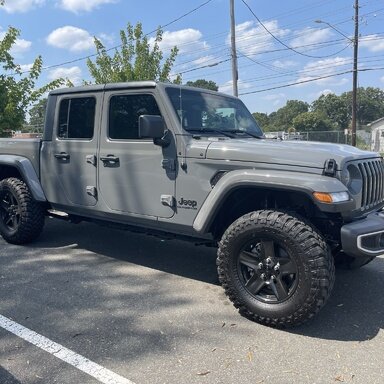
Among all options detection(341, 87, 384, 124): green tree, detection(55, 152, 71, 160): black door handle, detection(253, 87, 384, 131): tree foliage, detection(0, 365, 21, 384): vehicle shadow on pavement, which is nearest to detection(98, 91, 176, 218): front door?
detection(55, 152, 71, 160): black door handle

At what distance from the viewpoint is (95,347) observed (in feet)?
10.7

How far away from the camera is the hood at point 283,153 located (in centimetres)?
353

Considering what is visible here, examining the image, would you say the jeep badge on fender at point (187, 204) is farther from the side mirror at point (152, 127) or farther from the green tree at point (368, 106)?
the green tree at point (368, 106)

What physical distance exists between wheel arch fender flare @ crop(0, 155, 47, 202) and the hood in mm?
2538

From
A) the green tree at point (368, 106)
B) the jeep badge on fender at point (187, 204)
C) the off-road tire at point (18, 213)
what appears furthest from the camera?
the green tree at point (368, 106)

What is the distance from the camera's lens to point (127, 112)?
4691 millimetres

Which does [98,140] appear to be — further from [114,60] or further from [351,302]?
[114,60]

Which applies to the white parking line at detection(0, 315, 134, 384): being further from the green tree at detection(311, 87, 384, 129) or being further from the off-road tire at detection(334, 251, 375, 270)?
the green tree at detection(311, 87, 384, 129)

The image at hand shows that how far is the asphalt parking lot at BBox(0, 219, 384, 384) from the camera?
2.96m

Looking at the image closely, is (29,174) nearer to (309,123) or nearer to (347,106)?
(309,123)

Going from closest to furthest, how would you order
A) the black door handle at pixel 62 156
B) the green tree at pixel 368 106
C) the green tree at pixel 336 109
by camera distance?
the black door handle at pixel 62 156, the green tree at pixel 336 109, the green tree at pixel 368 106

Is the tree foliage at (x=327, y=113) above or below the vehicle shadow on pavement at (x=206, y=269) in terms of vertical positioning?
above

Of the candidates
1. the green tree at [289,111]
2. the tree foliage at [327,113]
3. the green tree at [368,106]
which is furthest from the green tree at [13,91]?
the green tree at [368,106]

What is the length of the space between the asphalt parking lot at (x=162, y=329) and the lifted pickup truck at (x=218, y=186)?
0.96 feet
